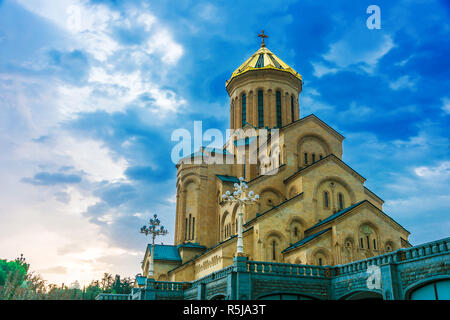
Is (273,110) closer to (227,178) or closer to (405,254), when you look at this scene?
(227,178)

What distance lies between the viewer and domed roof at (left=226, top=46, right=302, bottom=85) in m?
42.7

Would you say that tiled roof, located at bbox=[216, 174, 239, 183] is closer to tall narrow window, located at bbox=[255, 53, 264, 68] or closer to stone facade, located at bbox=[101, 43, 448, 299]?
stone facade, located at bbox=[101, 43, 448, 299]

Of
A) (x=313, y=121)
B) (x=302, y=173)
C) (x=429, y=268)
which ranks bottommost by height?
(x=429, y=268)

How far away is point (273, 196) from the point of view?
108 feet

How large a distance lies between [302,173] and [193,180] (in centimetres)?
1398

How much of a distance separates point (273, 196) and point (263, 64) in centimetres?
1649

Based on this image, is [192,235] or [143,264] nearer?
[192,235]

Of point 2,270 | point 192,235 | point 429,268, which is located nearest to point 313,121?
point 192,235

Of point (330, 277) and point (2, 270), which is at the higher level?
point (2, 270)

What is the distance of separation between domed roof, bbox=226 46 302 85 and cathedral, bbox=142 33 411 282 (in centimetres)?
12

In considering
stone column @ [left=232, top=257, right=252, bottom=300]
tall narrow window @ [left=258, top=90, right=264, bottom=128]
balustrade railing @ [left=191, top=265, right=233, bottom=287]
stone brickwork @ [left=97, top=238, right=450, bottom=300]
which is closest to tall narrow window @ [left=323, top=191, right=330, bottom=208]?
stone brickwork @ [left=97, top=238, right=450, bottom=300]
